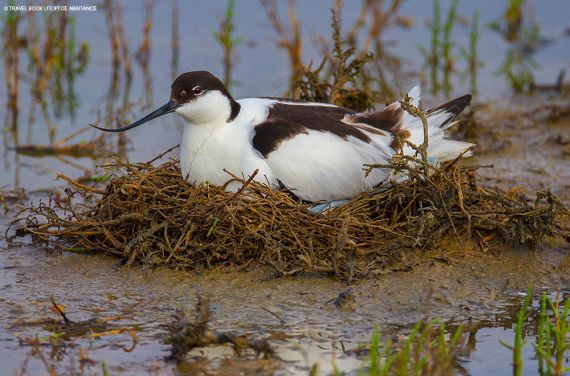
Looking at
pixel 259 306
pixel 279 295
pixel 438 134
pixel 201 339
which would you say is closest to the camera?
pixel 201 339

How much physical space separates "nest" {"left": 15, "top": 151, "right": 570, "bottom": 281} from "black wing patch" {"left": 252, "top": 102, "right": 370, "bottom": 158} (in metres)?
0.28

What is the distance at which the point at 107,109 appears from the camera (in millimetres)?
10078

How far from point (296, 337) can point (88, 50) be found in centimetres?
716

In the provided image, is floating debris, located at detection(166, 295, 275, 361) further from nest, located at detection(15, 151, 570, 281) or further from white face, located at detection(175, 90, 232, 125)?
white face, located at detection(175, 90, 232, 125)

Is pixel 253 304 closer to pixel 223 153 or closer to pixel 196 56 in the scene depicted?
pixel 223 153

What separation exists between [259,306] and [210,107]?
53.1 inches

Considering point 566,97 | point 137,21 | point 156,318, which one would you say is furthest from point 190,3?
point 156,318

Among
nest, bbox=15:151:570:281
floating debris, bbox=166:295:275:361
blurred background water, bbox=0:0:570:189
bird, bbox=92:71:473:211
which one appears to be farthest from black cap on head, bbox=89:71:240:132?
blurred background water, bbox=0:0:570:189

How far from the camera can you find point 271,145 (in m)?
6.21

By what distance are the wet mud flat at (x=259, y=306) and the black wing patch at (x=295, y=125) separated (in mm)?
782

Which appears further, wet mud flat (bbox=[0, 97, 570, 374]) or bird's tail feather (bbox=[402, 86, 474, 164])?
bird's tail feather (bbox=[402, 86, 474, 164])

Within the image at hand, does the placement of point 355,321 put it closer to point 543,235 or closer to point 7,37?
point 543,235

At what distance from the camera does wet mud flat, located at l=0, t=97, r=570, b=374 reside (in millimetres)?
4891

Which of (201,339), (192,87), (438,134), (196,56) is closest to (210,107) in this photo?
(192,87)
